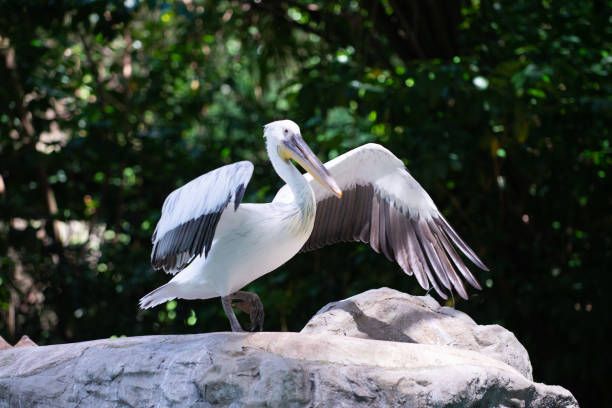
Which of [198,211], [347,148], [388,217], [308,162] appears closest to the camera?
[198,211]

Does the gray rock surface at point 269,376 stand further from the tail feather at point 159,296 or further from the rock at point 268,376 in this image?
the tail feather at point 159,296

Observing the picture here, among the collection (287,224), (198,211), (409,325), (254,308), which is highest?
(198,211)

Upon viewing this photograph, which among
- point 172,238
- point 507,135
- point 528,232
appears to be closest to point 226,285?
point 172,238

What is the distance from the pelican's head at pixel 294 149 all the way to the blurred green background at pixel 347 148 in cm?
156

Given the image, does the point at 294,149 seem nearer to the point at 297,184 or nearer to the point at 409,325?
the point at 297,184

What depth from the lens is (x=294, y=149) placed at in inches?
150

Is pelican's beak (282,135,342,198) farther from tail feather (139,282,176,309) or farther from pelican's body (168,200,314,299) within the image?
tail feather (139,282,176,309)

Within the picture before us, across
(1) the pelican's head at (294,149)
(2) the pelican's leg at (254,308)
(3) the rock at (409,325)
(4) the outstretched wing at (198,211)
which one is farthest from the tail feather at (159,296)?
(1) the pelican's head at (294,149)

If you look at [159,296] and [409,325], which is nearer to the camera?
[409,325]

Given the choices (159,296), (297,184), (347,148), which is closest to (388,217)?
(297,184)

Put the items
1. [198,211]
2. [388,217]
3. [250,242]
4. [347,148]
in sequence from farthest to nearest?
1. [347,148]
2. [388,217]
3. [250,242]
4. [198,211]

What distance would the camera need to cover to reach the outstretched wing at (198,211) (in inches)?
134

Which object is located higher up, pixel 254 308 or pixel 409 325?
pixel 254 308

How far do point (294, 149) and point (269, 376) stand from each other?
4.53 feet
